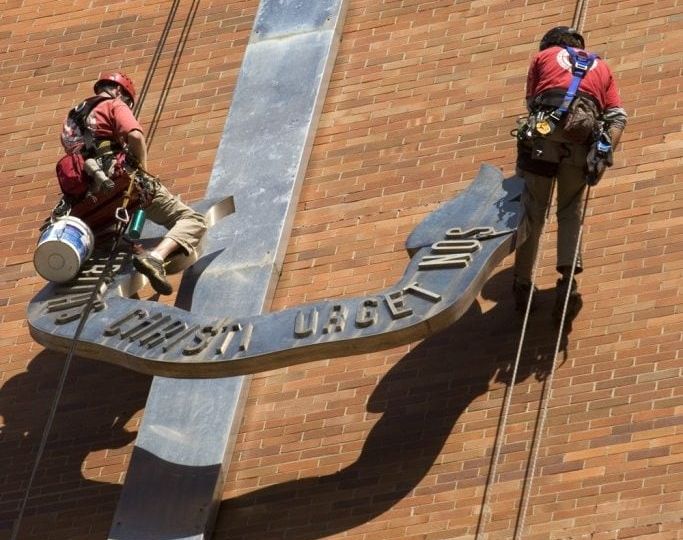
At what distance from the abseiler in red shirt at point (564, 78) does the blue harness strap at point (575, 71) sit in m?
0.02

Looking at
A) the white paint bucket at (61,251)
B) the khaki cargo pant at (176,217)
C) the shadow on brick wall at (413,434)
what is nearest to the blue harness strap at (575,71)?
the shadow on brick wall at (413,434)

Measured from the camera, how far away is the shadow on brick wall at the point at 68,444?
A: 16.3 m

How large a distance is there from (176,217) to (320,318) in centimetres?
182

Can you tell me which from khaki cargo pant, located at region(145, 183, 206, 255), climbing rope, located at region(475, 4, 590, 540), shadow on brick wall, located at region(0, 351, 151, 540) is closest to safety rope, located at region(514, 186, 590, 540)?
climbing rope, located at region(475, 4, 590, 540)

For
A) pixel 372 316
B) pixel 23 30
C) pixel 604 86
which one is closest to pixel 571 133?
pixel 604 86

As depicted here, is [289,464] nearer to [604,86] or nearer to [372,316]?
[372,316]

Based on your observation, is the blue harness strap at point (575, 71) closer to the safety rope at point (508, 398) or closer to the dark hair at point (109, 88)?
the safety rope at point (508, 398)

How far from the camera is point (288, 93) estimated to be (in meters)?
18.6

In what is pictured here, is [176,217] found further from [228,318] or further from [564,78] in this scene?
[564,78]

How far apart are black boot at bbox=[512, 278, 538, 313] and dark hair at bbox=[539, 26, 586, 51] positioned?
1551 mm

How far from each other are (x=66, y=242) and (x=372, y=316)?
2.33 meters

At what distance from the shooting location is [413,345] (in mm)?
16484

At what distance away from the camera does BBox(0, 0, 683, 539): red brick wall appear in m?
15.4

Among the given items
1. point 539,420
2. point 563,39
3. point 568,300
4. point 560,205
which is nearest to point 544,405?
point 539,420
